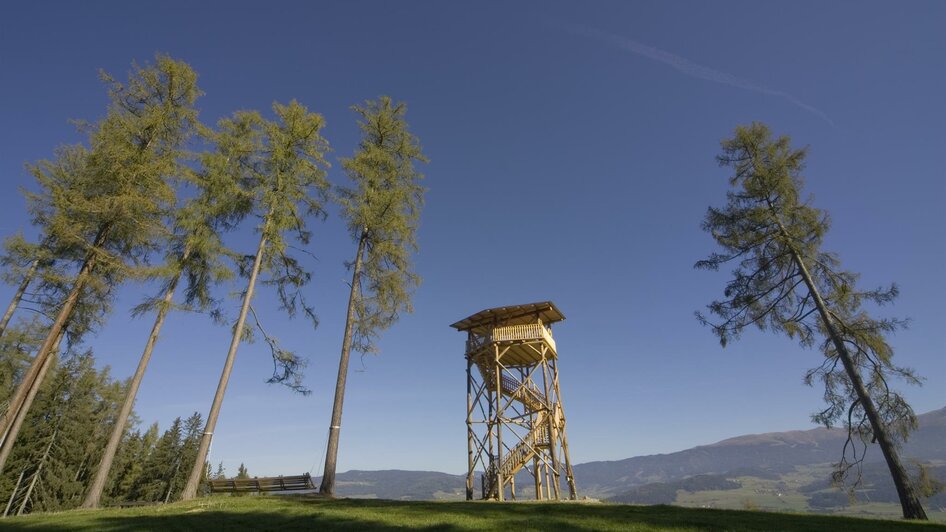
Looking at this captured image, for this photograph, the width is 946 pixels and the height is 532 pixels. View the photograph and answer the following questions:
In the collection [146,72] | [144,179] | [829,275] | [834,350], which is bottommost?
[834,350]

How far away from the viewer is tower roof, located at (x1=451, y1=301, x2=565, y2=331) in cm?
1927

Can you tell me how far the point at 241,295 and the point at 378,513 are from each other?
898 cm

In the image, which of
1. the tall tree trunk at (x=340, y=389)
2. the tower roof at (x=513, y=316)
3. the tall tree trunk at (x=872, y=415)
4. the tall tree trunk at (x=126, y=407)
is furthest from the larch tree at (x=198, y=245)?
the tall tree trunk at (x=872, y=415)

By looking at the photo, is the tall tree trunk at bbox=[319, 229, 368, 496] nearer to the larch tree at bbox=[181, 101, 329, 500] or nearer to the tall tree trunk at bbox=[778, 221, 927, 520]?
the larch tree at bbox=[181, 101, 329, 500]

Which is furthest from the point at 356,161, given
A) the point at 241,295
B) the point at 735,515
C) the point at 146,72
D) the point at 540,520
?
the point at 735,515

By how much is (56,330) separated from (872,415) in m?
24.4

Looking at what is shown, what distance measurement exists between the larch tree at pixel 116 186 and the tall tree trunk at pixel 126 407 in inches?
59.7

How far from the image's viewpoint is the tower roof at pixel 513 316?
19.3 metres

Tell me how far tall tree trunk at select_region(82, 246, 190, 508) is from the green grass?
0.96 m

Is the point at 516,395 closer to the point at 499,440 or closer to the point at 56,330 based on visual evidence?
the point at 499,440

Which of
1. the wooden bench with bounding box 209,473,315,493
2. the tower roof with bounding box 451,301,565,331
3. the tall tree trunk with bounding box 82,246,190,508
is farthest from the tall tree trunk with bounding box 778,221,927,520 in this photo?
the tall tree trunk with bounding box 82,246,190,508

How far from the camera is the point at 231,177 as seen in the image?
15148mm

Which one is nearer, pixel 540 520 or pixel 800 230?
pixel 540 520

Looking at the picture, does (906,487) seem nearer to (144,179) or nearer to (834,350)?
(834,350)
